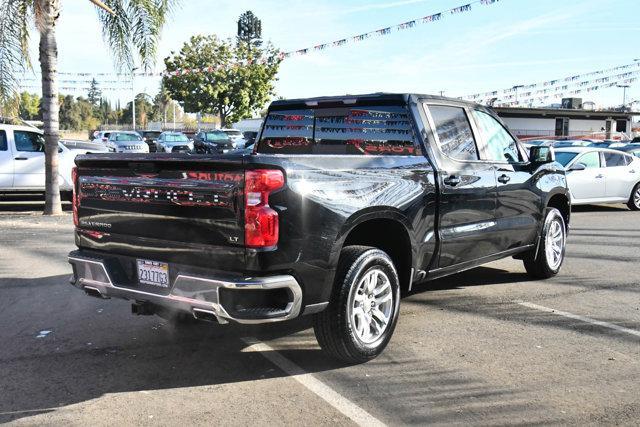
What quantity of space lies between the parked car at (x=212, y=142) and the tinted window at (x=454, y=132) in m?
26.0

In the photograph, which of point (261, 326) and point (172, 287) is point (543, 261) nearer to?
point (261, 326)

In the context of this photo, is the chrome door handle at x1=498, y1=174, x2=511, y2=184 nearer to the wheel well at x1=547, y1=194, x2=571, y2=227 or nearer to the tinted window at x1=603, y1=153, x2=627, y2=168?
the wheel well at x1=547, y1=194, x2=571, y2=227

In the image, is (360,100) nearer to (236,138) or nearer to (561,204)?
(561,204)

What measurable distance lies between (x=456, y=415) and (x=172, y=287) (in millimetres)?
1896

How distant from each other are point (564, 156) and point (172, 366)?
11381 millimetres

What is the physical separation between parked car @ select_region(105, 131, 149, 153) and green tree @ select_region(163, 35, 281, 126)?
59.1 ft

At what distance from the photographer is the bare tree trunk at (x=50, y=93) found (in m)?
12.0

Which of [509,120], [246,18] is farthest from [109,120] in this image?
[509,120]

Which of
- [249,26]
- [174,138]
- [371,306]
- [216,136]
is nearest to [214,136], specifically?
[216,136]

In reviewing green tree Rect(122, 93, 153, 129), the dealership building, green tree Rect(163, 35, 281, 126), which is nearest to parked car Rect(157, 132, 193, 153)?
green tree Rect(163, 35, 281, 126)

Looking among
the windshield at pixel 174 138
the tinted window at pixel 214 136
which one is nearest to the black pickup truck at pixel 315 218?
the tinted window at pixel 214 136

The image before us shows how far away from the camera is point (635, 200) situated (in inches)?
570

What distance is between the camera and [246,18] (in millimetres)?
72938

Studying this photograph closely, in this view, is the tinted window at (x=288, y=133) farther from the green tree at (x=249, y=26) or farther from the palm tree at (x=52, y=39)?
the green tree at (x=249, y=26)
